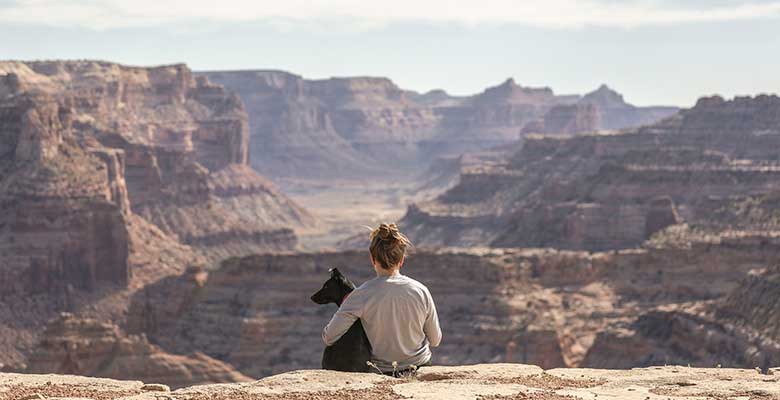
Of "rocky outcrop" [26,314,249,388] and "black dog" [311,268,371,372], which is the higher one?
"black dog" [311,268,371,372]

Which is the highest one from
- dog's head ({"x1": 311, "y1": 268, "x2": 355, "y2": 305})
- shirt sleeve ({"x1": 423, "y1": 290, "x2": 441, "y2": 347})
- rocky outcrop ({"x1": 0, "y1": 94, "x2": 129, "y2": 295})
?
dog's head ({"x1": 311, "y1": 268, "x2": 355, "y2": 305})

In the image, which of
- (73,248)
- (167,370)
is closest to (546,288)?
(167,370)

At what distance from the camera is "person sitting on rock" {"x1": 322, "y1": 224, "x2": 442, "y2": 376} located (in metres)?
24.1

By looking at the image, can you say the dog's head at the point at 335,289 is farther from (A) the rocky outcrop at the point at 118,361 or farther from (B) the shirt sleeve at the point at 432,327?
(A) the rocky outcrop at the point at 118,361

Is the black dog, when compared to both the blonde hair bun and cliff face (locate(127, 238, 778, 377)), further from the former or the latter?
cliff face (locate(127, 238, 778, 377))

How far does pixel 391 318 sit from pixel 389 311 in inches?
5.6

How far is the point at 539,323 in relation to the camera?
285 ft

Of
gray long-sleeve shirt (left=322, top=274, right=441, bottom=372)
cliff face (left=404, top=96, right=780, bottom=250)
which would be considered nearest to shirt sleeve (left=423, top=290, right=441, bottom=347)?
gray long-sleeve shirt (left=322, top=274, right=441, bottom=372)

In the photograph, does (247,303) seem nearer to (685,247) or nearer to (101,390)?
(685,247)

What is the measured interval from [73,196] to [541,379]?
121 m

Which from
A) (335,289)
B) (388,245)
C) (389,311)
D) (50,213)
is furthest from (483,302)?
(388,245)

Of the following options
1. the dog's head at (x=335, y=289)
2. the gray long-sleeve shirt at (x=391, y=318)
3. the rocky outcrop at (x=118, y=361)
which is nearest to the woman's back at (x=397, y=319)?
the gray long-sleeve shirt at (x=391, y=318)

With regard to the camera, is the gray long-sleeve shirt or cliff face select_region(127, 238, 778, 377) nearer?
the gray long-sleeve shirt

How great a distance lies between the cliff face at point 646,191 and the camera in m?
147
